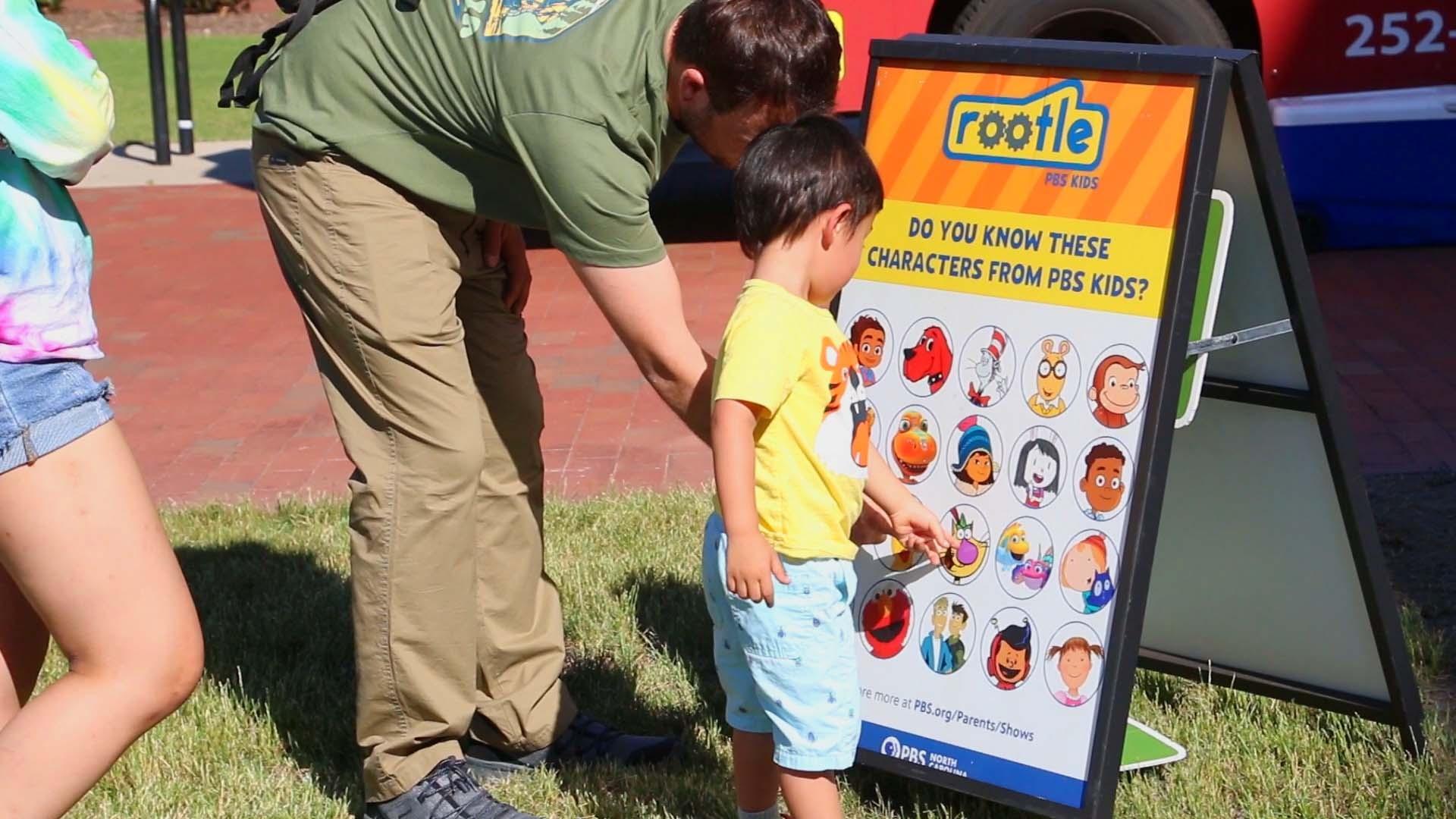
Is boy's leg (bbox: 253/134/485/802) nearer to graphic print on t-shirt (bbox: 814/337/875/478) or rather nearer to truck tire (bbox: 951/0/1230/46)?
graphic print on t-shirt (bbox: 814/337/875/478)

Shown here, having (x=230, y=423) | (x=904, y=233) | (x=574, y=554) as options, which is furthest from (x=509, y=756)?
(x=230, y=423)

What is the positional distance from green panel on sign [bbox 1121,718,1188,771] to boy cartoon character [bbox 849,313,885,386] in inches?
33.5

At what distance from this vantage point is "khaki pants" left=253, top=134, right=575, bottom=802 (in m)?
2.95

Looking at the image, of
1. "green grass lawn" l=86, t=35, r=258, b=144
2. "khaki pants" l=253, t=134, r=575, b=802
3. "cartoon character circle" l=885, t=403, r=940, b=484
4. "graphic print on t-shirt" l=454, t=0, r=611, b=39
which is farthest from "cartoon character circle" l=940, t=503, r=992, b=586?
"green grass lawn" l=86, t=35, r=258, b=144

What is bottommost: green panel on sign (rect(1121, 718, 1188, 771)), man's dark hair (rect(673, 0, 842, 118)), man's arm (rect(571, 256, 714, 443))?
green panel on sign (rect(1121, 718, 1188, 771))

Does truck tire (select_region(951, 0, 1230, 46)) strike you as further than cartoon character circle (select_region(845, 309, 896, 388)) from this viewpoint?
Yes

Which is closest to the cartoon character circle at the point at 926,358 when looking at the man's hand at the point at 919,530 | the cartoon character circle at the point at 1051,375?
the cartoon character circle at the point at 1051,375

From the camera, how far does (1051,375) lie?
2.99 meters

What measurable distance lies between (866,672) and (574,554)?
1.53m

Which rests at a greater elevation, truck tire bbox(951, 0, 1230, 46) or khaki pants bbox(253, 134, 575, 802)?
truck tire bbox(951, 0, 1230, 46)

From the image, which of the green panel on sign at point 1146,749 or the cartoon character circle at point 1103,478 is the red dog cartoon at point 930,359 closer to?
the cartoon character circle at point 1103,478

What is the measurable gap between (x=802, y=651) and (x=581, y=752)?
102 centimetres

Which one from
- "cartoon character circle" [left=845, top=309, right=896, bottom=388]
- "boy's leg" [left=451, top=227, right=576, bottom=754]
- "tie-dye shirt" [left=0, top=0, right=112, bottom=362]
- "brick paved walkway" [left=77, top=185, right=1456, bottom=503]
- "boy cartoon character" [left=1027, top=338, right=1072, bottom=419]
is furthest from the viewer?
"brick paved walkway" [left=77, top=185, right=1456, bottom=503]

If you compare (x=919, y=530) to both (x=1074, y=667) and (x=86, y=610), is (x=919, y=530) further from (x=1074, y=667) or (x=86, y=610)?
(x=86, y=610)
